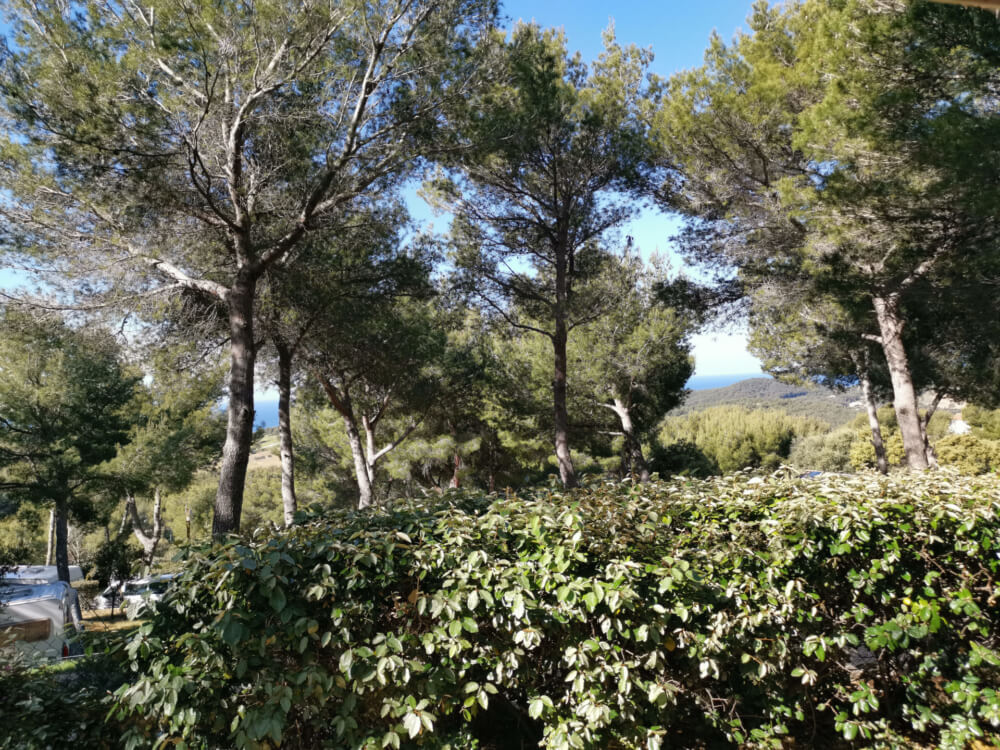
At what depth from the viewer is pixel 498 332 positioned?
922 cm

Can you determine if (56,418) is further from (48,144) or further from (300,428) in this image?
(48,144)

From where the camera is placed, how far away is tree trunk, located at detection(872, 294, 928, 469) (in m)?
7.91

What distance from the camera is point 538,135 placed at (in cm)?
766

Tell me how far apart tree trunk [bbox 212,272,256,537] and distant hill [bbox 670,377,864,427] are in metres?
14.6

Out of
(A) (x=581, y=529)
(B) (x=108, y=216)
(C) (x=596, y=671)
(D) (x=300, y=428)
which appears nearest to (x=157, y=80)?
(B) (x=108, y=216)

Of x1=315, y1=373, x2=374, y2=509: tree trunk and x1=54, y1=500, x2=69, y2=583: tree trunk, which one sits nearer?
x1=315, y1=373, x2=374, y2=509: tree trunk

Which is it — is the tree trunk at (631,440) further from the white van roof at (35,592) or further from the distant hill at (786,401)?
the white van roof at (35,592)

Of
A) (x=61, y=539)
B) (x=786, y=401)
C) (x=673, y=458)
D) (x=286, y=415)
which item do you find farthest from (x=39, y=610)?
(x=786, y=401)

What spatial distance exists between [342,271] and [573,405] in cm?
853

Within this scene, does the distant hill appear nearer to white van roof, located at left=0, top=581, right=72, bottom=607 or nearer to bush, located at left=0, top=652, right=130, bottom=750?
bush, located at left=0, top=652, right=130, bottom=750

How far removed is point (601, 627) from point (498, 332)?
24.0ft

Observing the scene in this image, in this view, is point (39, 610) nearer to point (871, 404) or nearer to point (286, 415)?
point (286, 415)

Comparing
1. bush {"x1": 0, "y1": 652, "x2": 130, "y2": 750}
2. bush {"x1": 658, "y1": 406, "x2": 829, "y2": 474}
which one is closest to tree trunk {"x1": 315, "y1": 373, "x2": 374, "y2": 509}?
bush {"x1": 0, "y1": 652, "x2": 130, "y2": 750}

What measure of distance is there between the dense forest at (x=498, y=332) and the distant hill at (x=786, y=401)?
8975mm
